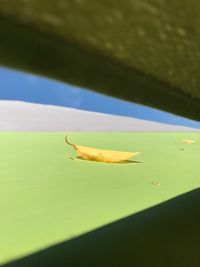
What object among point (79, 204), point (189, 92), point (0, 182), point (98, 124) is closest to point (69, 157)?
point (0, 182)

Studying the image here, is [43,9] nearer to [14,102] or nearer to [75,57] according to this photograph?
[75,57]

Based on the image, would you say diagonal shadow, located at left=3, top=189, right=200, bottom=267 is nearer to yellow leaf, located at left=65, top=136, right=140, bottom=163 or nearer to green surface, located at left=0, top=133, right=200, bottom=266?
green surface, located at left=0, top=133, right=200, bottom=266

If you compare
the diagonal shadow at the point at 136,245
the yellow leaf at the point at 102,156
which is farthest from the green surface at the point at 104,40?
the yellow leaf at the point at 102,156

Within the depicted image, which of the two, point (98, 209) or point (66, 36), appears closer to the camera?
point (66, 36)

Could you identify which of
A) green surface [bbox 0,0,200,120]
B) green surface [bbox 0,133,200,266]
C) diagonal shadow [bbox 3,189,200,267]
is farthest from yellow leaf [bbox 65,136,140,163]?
green surface [bbox 0,0,200,120]

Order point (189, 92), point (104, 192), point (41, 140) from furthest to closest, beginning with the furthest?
point (41, 140) → point (104, 192) → point (189, 92)

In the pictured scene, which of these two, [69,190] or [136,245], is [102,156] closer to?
[69,190]

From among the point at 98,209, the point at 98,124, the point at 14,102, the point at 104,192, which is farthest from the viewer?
the point at 14,102

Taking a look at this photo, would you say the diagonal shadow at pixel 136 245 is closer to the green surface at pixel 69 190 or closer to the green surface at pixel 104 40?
the green surface at pixel 69 190
